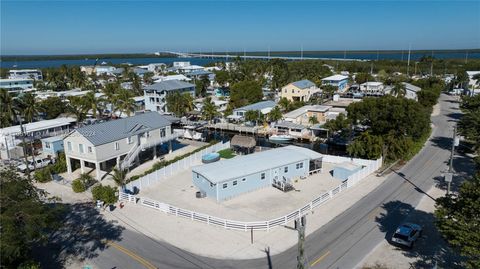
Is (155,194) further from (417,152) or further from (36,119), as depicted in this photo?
(36,119)

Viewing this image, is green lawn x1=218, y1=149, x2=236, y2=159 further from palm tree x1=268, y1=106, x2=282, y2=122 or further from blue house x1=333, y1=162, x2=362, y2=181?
palm tree x1=268, y1=106, x2=282, y2=122

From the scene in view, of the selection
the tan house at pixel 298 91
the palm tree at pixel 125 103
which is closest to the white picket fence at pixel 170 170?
the palm tree at pixel 125 103

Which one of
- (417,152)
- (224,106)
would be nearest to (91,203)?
(417,152)

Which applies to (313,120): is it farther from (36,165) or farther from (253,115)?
(36,165)

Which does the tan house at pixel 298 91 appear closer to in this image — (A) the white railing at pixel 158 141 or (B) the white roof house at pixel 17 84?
(A) the white railing at pixel 158 141

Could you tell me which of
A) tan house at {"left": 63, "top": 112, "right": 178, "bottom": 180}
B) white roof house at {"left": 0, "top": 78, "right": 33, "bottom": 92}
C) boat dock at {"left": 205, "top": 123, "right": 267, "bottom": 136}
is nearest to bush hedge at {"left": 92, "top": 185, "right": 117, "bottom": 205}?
tan house at {"left": 63, "top": 112, "right": 178, "bottom": 180}

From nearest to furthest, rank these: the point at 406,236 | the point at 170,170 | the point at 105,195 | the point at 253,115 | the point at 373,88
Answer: the point at 406,236, the point at 105,195, the point at 170,170, the point at 253,115, the point at 373,88

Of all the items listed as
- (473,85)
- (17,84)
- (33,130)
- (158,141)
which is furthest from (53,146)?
(473,85)

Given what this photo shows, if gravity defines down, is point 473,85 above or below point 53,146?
above
